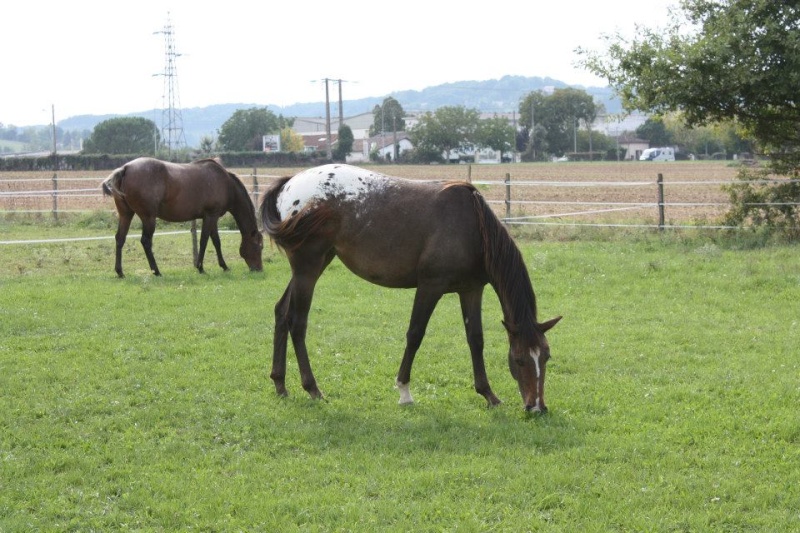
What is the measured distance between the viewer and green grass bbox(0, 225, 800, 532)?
425 cm

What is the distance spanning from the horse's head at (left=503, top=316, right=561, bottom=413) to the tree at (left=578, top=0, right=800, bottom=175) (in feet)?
32.6

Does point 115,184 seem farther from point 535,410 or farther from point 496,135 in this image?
point 496,135

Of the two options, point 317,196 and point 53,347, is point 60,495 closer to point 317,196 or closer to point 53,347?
point 317,196

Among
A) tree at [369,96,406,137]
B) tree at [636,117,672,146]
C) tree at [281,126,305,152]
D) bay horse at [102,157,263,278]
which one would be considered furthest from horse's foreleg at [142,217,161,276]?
tree at [636,117,672,146]

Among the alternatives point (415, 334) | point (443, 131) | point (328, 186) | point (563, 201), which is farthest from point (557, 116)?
point (415, 334)

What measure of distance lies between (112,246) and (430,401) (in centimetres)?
1168

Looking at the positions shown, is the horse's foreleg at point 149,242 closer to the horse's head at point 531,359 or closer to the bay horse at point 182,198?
the bay horse at point 182,198

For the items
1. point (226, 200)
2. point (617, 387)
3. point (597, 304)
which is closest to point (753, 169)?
point (597, 304)

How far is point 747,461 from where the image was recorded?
4824 millimetres

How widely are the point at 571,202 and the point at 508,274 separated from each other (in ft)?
44.8

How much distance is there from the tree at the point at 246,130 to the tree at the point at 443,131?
59.9ft

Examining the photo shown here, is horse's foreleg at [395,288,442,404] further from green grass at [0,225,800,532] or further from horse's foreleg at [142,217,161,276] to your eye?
horse's foreleg at [142,217,161,276]

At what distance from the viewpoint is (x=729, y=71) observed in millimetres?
13883

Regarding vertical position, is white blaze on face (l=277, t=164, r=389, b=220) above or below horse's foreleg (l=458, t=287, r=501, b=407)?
above
